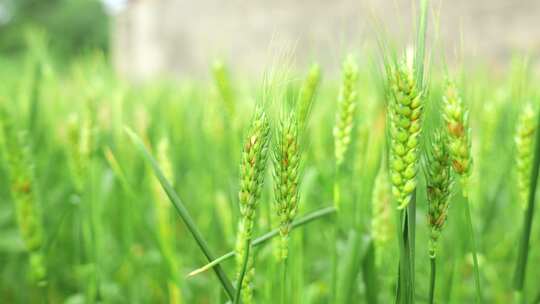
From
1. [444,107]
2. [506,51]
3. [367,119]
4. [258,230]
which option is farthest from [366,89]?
[506,51]

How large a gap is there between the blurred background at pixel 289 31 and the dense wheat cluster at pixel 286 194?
0.17 feet

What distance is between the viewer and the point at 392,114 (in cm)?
39

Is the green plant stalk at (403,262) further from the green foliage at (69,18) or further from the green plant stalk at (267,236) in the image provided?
the green foliage at (69,18)

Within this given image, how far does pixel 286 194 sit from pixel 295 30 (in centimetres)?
613

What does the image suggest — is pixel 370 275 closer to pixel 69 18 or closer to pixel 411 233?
pixel 411 233

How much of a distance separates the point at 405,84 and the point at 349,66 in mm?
193

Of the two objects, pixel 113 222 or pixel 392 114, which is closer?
pixel 392 114

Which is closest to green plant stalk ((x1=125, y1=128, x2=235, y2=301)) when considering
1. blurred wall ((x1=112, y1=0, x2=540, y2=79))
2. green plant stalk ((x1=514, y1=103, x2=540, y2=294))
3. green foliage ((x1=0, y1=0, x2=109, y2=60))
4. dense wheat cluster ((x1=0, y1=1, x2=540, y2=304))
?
dense wheat cluster ((x1=0, y1=1, x2=540, y2=304))

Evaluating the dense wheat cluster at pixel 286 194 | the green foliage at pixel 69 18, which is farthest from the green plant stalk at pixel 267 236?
the green foliage at pixel 69 18

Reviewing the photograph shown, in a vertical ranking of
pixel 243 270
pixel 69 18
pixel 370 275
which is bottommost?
pixel 370 275

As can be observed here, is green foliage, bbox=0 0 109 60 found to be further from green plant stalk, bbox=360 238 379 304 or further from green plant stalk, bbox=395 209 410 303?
green plant stalk, bbox=395 209 410 303

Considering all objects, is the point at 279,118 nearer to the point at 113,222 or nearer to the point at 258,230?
the point at 258,230

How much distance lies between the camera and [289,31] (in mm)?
6254

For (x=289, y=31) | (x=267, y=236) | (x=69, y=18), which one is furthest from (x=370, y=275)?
(x=69, y=18)
